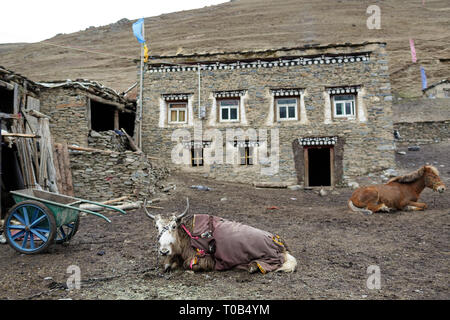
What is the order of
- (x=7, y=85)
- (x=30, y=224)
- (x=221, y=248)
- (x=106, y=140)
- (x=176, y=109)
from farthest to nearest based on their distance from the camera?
(x=176, y=109), (x=106, y=140), (x=7, y=85), (x=30, y=224), (x=221, y=248)

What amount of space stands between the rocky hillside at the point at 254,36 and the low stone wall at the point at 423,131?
11672mm

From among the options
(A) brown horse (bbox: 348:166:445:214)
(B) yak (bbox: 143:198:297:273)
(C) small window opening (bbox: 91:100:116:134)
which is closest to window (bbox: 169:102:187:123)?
(C) small window opening (bbox: 91:100:116:134)

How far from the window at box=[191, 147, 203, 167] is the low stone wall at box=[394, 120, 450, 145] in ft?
48.0

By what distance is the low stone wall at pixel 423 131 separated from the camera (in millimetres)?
20250

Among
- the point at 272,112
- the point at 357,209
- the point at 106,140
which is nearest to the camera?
the point at 357,209

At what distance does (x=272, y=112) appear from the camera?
49.2 feet

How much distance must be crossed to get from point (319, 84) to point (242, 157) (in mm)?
5310

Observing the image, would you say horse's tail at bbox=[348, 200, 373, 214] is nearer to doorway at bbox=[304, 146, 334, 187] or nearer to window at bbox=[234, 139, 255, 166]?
window at bbox=[234, 139, 255, 166]

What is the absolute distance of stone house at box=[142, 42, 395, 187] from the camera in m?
14.4

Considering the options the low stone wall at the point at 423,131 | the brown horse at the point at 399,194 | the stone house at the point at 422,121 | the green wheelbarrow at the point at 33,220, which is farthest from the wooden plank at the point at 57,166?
the low stone wall at the point at 423,131

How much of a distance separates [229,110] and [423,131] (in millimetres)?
14617

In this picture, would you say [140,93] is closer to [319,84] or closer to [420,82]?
[319,84]

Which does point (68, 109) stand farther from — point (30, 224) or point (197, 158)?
point (30, 224)

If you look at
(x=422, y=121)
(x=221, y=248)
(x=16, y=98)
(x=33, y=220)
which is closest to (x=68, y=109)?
(x=16, y=98)
